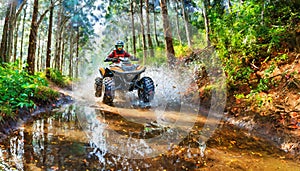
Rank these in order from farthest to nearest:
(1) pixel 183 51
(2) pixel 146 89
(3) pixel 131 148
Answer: (1) pixel 183 51
(2) pixel 146 89
(3) pixel 131 148

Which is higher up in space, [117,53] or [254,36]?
[254,36]

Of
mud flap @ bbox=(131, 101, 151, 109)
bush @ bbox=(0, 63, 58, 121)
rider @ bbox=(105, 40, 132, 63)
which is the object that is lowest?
mud flap @ bbox=(131, 101, 151, 109)

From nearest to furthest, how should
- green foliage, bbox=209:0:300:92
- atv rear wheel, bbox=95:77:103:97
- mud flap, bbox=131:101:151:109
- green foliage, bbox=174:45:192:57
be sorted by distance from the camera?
1. green foliage, bbox=209:0:300:92
2. mud flap, bbox=131:101:151:109
3. atv rear wheel, bbox=95:77:103:97
4. green foliage, bbox=174:45:192:57

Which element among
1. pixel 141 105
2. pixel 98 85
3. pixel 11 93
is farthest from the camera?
pixel 98 85

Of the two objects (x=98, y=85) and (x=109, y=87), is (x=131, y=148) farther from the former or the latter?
(x=98, y=85)

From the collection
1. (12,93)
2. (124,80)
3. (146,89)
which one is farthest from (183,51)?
(12,93)

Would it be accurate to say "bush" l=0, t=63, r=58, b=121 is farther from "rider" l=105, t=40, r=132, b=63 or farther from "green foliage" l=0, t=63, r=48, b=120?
"rider" l=105, t=40, r=132, b=63

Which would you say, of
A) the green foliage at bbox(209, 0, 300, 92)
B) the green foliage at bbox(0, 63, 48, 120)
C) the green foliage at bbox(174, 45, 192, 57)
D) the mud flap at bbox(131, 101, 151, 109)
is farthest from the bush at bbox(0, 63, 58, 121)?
the green foliage at bbox(174, 45, 192, 57)

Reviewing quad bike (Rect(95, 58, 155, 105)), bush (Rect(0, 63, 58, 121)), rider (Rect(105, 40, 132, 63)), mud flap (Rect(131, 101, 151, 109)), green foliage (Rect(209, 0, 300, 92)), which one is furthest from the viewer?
rider (Rect(105, 40, 132, 63))

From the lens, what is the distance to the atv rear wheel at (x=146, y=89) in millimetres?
7806

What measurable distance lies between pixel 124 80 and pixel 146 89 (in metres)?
0.78

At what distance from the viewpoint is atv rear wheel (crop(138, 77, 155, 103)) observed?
781 centimetres

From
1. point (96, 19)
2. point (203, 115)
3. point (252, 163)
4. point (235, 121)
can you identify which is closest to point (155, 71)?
point (203, 115)

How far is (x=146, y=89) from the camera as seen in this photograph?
7840 mm
